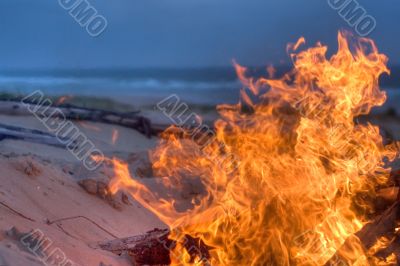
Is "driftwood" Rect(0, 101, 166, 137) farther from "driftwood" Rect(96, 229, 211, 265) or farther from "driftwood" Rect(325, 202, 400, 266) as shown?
"driftwood" Rect(325, 202, 400, 266)

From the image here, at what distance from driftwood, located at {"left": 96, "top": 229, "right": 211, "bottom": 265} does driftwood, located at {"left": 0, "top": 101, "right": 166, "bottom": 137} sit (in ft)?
31.2

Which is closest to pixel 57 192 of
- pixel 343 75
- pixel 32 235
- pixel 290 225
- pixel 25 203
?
pixel 25 203

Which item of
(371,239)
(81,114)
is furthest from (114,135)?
(371,239)

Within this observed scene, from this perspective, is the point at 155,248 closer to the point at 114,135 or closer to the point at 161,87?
the point at 114,135

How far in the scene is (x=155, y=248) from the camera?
541 centimetres

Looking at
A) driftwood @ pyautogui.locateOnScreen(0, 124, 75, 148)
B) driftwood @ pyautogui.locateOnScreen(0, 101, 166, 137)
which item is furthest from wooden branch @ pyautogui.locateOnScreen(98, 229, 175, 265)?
driftwood @ pyautogui.locateOnScreen(0, 101, 166, 137)

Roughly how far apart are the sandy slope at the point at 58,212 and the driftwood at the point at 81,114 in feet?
15.7

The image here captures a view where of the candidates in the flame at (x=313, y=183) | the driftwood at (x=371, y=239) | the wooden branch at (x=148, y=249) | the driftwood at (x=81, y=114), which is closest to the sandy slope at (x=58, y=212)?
the wooden branch at (x=148, y=249)

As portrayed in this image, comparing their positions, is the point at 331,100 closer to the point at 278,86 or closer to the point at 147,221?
the point at 278,86

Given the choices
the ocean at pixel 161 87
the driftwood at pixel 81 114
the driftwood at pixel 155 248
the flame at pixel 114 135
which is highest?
the ocean at pixel 161 87

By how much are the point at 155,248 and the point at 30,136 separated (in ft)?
19.8

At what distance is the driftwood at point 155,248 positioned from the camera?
5.25 meters

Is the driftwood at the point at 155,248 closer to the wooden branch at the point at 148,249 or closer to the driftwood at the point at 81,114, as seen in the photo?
the wooden branch at the point at 148,249

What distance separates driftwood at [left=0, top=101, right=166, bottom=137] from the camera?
14.9m
